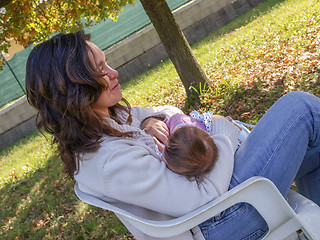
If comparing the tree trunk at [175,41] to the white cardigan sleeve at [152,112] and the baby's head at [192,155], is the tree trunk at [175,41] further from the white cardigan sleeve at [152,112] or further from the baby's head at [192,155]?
the baby's head at [192,155]

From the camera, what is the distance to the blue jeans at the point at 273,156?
1692 mm

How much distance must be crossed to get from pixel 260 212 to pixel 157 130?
2.72ft

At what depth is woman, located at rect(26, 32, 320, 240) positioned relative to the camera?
1648mm

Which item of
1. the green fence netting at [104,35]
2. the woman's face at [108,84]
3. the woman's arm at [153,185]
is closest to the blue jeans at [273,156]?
the woman's arm at [153,185]

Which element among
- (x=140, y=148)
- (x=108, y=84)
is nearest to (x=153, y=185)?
(x=140, y=148)

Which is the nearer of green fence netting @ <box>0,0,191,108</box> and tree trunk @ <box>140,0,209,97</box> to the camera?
tree trunk @ <box>140,0,209,97</box>

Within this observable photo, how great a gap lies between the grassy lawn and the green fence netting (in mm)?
1970

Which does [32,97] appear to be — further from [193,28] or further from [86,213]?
[193,28]

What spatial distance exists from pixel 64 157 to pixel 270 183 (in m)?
1.09

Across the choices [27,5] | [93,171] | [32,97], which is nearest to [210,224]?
[93,171]

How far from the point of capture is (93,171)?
67.7 inches

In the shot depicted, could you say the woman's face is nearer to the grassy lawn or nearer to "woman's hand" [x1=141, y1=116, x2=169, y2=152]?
"woman's hand" [x1=141, y1=116, x2=169, y2=152]

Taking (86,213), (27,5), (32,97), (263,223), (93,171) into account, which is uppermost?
(27,5)

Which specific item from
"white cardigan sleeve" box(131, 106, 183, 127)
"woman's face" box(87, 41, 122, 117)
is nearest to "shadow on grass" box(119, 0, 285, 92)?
"white cardigan sleeve" box(131, 106, 183, 127)
